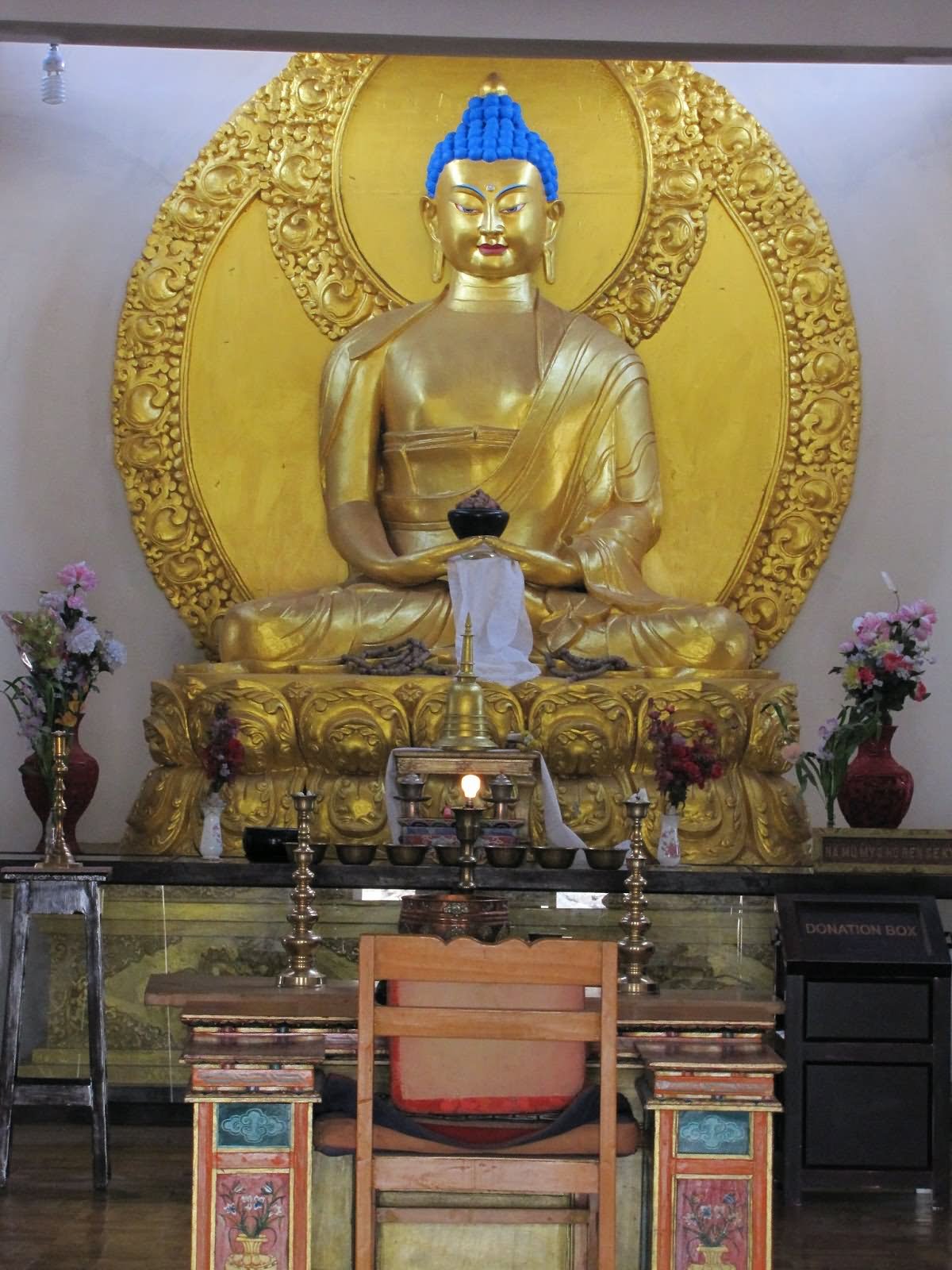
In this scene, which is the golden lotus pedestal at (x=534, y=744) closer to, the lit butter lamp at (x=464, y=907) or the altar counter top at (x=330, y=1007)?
the lit butter lamp at (x=464, y=907)

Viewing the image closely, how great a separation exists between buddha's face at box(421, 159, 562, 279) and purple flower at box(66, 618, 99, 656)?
2.12 metres

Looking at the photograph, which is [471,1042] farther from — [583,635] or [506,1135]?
[583,635]

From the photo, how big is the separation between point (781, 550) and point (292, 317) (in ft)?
6.28

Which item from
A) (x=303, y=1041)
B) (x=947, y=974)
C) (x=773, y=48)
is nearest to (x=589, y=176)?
(x=773, y=48)

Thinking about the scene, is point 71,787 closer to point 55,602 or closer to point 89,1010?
point 55,602

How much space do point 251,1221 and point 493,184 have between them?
475 centimetres

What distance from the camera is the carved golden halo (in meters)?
7.10

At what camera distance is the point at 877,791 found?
20.2ft

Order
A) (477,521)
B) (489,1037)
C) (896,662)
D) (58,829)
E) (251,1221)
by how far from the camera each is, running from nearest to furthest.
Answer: (489,1037) < (251,1221) < (58,829) < (896,662) < (477,521)

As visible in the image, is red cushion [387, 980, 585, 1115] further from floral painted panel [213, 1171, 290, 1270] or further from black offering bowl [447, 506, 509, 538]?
black offering bowl [447, 506, 509, 538]

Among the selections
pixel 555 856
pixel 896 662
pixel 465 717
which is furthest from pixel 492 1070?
pixel 896 662

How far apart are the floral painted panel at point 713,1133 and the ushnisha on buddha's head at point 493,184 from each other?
455 cm

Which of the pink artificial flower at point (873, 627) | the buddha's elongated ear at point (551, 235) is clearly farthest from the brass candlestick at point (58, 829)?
the buddha's elongated ear at point (551, 235)

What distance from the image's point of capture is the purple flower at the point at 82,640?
6004 mm
